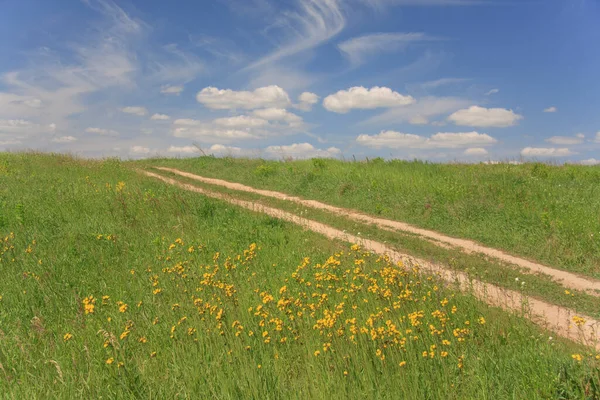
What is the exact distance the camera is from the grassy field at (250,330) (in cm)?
412

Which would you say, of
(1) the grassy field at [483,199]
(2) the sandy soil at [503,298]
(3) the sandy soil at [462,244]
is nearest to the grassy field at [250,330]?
(2) the sandy soil at [503,298]

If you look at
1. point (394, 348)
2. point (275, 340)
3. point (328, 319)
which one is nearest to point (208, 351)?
Answer: point (275, 340)

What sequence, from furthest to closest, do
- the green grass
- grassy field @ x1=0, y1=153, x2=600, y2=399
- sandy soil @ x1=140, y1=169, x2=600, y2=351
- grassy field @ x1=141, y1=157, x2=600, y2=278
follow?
grassy field @ x1=141, y1=157, x2=600, y2=278 < the green grass < sandy soil @ x1=140, y1=169, x2=600, y2=351 < grassy field @ x1=0, y1=153, x2=600, y2=399

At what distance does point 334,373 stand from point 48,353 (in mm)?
3781

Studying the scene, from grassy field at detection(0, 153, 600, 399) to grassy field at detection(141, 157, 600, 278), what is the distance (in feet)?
14.4

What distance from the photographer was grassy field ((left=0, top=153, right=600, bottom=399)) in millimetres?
4125

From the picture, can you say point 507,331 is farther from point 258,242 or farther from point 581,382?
point 258,242

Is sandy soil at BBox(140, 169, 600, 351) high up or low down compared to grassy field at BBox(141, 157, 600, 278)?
down

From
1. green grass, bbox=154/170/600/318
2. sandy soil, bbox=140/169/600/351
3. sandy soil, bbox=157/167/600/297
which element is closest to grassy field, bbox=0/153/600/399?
sandy soil, bbox=140/169/600/351

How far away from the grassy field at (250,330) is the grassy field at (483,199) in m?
4.39

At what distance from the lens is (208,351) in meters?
5.00

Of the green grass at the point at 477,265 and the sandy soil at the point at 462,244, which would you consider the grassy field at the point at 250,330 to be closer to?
the green grass at the point at 477,265

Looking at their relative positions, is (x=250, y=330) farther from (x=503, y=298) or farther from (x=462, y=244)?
(x=462, y=244)

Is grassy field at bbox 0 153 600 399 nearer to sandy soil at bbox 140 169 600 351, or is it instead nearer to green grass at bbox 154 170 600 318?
sandy soil at bbox 140 169 600 351
